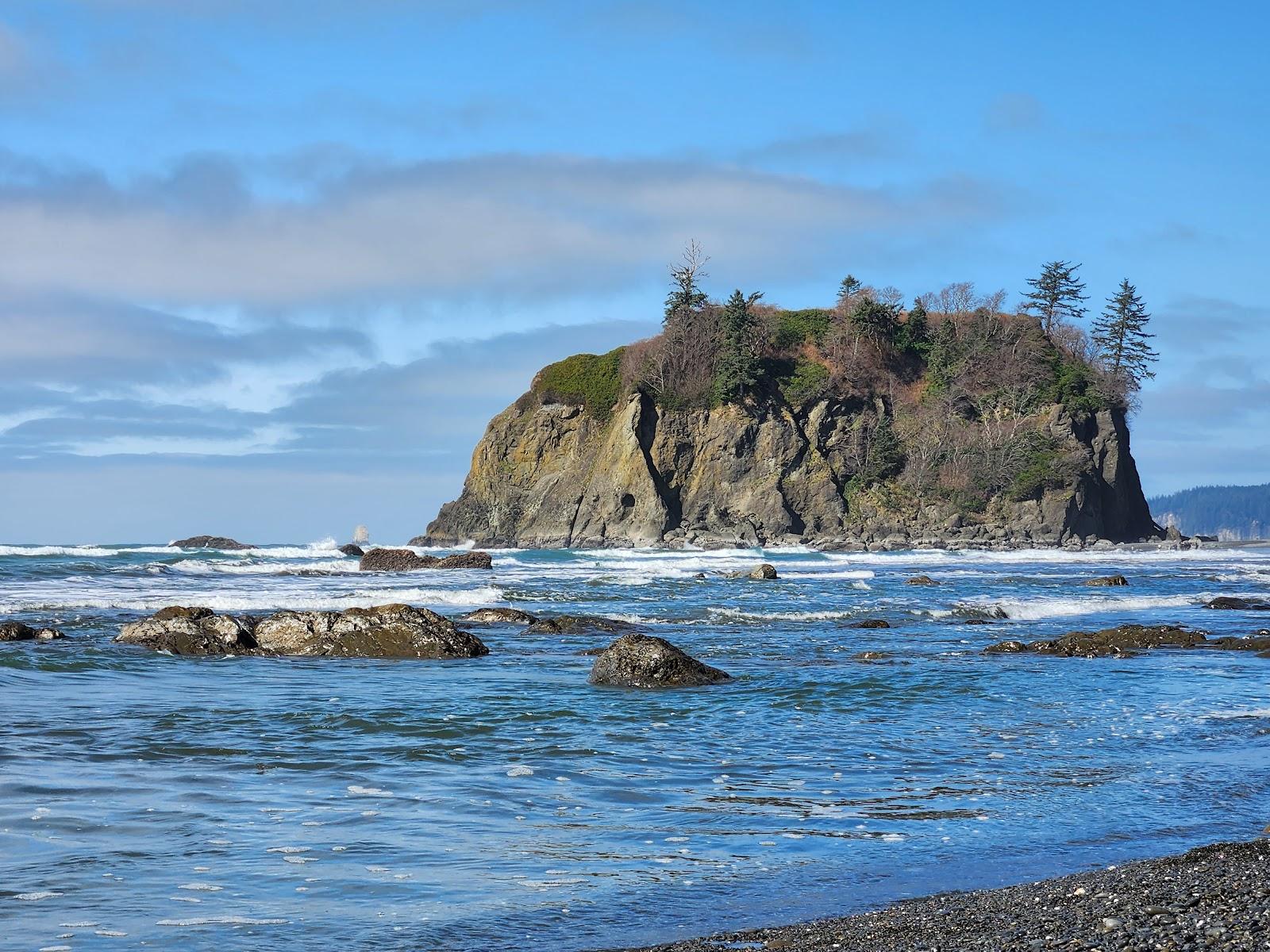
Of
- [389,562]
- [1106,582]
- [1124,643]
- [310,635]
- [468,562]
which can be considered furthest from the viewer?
[468,562]

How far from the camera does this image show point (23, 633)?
17641mm

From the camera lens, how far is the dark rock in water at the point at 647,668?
1447cm

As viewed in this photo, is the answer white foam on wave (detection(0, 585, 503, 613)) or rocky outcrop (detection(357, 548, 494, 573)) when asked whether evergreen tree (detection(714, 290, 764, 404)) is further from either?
white foam on wave (detection(0, 585, 503, 613))

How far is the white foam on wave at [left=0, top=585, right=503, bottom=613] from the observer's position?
2434 cm

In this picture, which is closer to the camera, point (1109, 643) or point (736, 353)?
point (1109, 643)

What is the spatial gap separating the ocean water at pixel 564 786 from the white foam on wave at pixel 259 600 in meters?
4.69

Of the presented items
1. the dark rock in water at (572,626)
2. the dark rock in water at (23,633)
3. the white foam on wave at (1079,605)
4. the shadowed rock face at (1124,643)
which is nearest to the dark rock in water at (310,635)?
the dark rock in water at (23,633)

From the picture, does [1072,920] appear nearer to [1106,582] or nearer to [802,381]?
[1106,582]

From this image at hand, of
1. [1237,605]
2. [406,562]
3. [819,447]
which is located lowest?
[1237,605]

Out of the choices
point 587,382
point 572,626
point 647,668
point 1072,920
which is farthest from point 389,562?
point 1072,920

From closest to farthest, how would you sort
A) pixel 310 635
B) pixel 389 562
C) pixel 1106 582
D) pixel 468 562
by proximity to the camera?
pixel 310 635 → pixel 1106 582 → pixel 389 562 → pixel 468 562

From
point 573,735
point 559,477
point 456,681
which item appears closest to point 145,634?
point 456,681

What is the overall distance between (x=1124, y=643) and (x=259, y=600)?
1820 cm

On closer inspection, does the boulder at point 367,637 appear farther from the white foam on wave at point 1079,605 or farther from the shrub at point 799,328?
the shrub at point 799,328
